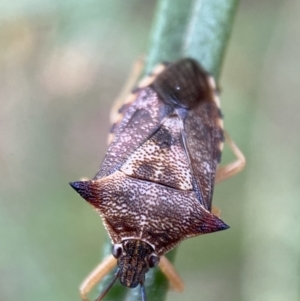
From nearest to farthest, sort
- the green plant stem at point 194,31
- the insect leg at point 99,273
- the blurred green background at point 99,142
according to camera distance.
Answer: the insect leg at point 99,273 → the green plant stem at point 194,31 → the blurred green background at point 99,142

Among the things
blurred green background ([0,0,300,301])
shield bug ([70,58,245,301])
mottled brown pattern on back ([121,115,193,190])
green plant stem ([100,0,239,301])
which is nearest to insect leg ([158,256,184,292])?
shield bug ([70,58,245,301])

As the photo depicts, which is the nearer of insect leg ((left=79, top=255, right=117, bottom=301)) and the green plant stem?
insect leg ((left=79, top=255, right=117, bottom=301))

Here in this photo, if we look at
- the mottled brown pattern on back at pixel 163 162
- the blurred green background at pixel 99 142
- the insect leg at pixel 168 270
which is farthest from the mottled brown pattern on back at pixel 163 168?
the blurred green background at pixel 99 142

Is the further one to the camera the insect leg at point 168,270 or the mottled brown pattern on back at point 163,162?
the insect leg at point 168,270

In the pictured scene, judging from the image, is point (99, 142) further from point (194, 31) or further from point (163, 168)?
point (163, 168)

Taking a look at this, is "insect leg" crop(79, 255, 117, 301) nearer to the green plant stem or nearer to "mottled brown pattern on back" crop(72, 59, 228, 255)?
"mottled brown pattern on back" crop(72, 59, 228, 255)

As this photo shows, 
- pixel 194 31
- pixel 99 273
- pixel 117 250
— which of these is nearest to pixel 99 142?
pixel 194 31

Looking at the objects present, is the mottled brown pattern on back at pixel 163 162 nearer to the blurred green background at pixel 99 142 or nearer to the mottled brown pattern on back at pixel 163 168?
the mottled brown pattern on back at pixel 163 168
